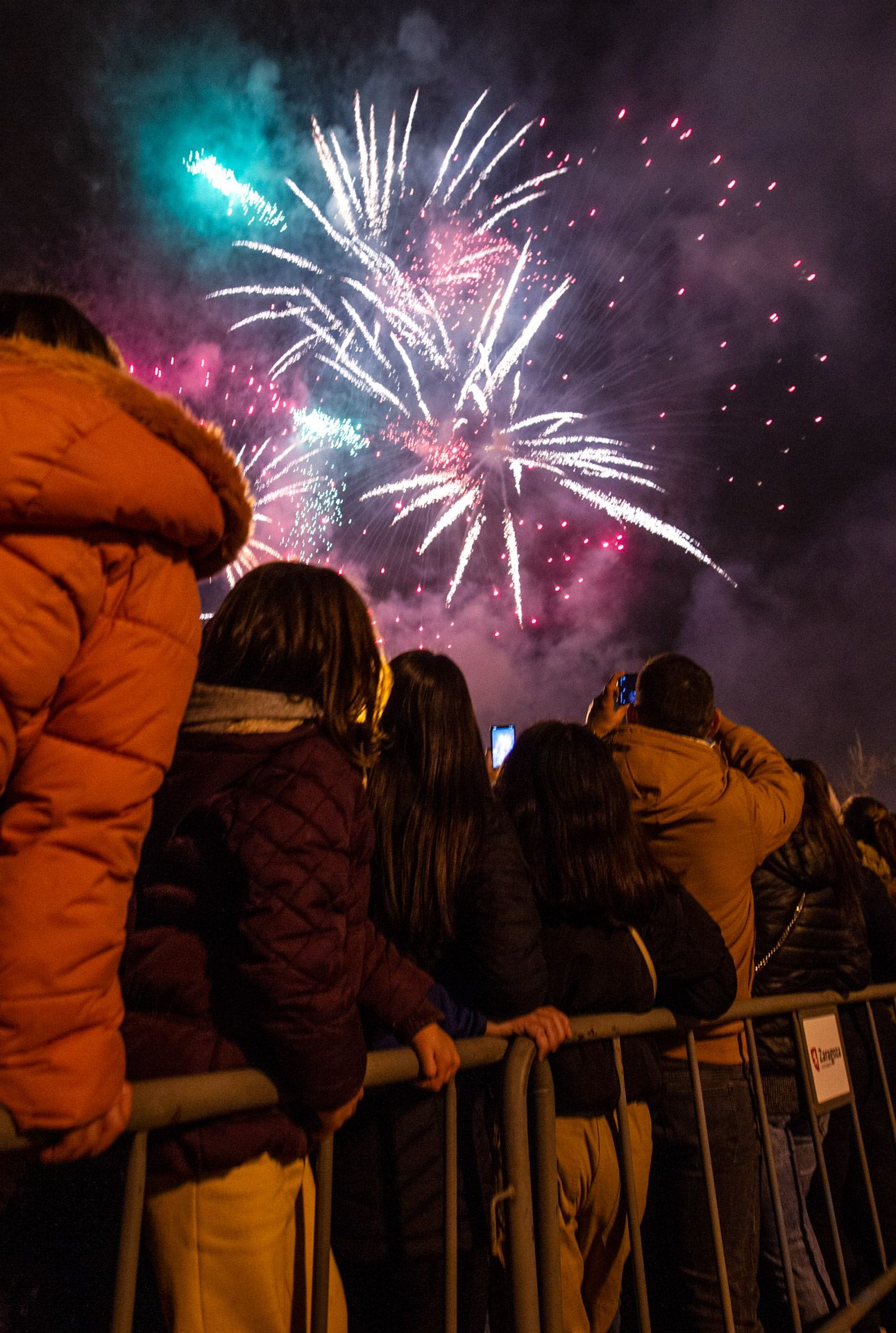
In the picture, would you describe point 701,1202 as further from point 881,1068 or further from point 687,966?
point 881,1068

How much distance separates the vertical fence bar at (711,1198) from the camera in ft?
8.13

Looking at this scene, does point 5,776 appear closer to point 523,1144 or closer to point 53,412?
point 53,412

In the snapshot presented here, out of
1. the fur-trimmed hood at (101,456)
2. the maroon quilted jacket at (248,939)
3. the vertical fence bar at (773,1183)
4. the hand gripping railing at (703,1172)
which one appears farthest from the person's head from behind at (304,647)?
the vertical fence bar at (773,1183)

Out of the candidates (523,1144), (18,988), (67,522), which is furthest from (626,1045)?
(67,522)

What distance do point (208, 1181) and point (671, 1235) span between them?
1.87m

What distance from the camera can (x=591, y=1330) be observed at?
94.3 inches

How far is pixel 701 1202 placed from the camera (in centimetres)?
267

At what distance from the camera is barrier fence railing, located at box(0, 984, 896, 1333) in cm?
141

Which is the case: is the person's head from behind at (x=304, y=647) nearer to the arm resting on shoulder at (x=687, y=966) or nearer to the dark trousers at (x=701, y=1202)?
the arm resting on shoulder at (x=687, y=966)

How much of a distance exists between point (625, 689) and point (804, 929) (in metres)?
1.46

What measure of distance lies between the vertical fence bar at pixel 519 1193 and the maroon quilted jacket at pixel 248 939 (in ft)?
1.98

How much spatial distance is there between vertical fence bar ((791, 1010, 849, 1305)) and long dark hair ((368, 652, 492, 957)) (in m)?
1.70

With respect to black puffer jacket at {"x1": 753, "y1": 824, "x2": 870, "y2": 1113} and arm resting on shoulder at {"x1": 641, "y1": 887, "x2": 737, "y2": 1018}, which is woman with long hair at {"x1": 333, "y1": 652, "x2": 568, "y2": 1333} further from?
black puffer jacket at {"x1": 753, "y1": 824, "x2": 870, "y2": 1113}

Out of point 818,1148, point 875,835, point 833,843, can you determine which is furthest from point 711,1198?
point 875,835
